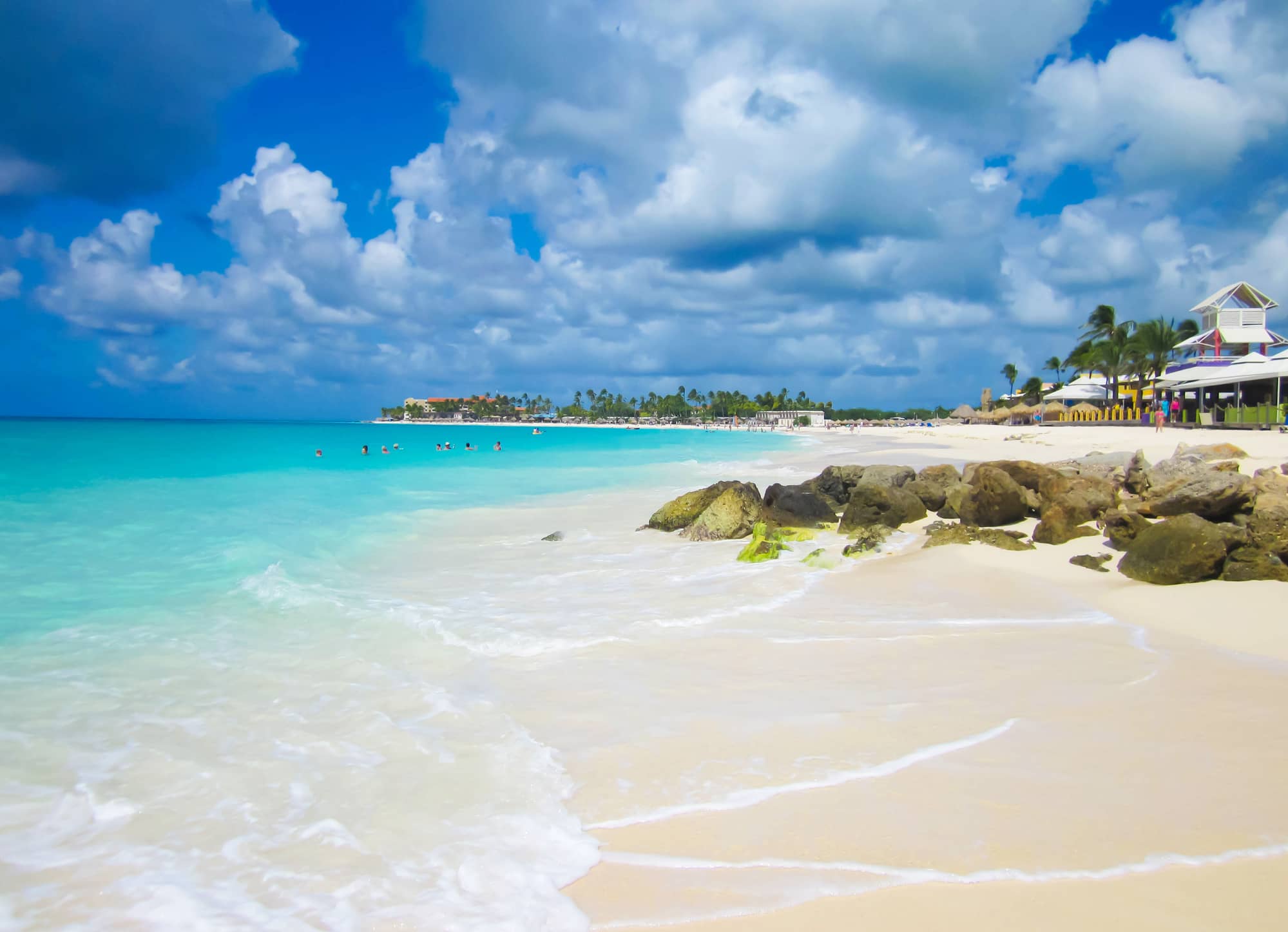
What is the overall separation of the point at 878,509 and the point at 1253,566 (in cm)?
513

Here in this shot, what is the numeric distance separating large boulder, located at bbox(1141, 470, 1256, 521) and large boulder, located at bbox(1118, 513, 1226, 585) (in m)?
1.31

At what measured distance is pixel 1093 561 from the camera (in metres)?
8.14

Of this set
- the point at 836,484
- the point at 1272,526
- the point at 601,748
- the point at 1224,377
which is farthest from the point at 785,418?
the point at 601,748

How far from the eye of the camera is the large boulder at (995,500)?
418 inches

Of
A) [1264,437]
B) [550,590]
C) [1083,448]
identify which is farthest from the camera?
[1083,448]

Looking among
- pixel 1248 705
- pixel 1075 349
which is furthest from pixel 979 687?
pixel 1075 349

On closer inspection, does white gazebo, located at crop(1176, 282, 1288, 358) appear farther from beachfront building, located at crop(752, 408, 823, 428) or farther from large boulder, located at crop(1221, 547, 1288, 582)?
beachfront building, located at crop(752, 408, 823, 428)

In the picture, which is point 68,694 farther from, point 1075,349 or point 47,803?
point 1075,349

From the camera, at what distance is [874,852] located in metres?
2.98

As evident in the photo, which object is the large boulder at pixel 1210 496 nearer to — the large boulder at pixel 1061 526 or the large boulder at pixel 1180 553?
the large boulder at pixel 1061 526

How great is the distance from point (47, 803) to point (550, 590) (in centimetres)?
495

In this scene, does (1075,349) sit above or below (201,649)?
above

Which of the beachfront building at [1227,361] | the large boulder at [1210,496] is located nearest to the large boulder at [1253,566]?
the large boulder at [1210,496]

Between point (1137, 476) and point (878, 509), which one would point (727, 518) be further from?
point (1137, 476)
